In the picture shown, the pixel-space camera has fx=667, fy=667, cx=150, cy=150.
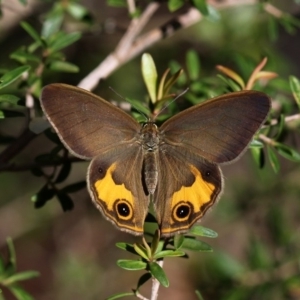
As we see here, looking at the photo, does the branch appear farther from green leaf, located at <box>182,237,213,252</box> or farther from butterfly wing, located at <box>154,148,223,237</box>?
green leaf, located at <box>182,237,213,252</box>

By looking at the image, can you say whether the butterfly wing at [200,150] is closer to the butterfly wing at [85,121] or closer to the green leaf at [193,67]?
the butterfly wing at [85,121]

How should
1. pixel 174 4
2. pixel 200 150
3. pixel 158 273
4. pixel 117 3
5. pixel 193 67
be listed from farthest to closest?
pixel 193 67 < pixel 117 3 < pixel 174 4 < pixel 200 150 < pixel 158 273

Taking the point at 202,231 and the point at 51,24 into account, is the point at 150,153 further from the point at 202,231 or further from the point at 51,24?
the point at 51,24

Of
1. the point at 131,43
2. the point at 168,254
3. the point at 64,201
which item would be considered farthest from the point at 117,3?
the point at 168,254

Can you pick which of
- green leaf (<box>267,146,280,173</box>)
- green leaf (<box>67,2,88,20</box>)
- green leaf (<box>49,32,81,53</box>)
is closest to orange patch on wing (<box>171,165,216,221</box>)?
green leaf (<box>267,146,280,173</box>)

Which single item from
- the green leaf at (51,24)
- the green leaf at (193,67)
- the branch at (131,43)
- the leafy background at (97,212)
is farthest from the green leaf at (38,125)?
the green leaf at (193,67)

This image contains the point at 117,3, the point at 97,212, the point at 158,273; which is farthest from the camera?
Result: the point at 97,212

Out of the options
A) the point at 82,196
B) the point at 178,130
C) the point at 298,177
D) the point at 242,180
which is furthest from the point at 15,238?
the point at 178,130
